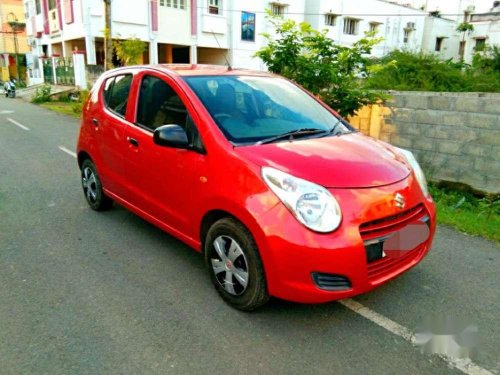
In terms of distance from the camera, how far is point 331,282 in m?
2.53

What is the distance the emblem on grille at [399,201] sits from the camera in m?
2.69

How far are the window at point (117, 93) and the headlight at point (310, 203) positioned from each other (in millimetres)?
2204

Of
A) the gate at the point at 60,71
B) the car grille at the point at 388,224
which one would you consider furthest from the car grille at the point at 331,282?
the gate at the point at 60,71

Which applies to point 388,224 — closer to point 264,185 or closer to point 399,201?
point 399,201

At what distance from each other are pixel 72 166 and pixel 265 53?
12.7 ft

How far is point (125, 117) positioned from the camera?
397cm

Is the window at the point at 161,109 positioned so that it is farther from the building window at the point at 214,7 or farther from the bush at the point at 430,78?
the building window at the point at 214,7

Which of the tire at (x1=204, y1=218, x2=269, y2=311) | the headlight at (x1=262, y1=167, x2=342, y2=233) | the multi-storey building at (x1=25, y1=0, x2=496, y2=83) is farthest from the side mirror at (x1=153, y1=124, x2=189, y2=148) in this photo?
the multi-storey building at (x1=25, y1=0, x2=496, y2=83)

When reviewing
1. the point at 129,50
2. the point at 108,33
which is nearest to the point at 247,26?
the point at 129,50

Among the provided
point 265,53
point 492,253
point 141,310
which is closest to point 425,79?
point 265,53

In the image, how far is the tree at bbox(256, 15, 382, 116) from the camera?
6.70 m

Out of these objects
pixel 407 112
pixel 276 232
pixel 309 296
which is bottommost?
pixel 309 296

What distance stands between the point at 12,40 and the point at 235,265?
48.7m

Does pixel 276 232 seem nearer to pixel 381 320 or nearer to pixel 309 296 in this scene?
pixel 309 296
